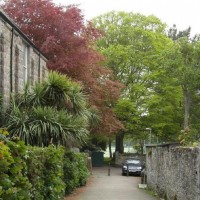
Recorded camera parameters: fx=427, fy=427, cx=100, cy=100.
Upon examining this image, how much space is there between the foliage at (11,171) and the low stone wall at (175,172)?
5.26 meters

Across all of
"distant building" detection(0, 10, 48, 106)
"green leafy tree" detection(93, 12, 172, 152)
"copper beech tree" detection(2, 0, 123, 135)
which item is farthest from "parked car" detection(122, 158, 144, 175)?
"distant building" detection(0, 10, 48, 106)

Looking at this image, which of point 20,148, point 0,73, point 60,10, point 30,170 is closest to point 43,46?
point 60,10

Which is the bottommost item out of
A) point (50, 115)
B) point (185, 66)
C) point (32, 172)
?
point (32, 172)

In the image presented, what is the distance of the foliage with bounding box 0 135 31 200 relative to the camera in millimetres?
5121

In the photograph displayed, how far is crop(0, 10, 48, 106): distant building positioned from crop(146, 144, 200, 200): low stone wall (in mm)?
6744

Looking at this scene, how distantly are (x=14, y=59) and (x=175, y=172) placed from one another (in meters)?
8.48

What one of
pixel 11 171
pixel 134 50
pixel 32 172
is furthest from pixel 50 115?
pixel 134 50

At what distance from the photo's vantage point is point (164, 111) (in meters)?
42.9

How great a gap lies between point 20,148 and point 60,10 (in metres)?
21.6

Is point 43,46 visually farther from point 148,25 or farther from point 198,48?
point 148,25

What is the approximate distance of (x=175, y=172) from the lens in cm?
1431

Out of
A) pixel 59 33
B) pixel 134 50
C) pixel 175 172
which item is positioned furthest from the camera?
pixel 134 50

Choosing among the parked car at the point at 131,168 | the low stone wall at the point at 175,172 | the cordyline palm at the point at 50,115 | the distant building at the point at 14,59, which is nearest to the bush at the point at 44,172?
the cordyline palm at the point at 50,115

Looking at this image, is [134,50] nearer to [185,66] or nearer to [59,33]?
[185,66]
